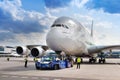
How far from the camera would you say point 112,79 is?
16.7 m

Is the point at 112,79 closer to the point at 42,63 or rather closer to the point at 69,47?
the point at 42,63

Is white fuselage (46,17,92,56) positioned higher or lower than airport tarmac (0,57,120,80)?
higher

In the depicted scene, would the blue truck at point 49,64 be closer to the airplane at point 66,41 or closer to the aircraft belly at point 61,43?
the aircraft belly at point 61,43

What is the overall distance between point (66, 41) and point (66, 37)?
1.53ft

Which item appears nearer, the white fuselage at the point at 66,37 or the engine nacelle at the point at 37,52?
the white fuselage at the point at 66,37

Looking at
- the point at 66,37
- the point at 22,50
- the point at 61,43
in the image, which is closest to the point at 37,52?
the point at 22,50

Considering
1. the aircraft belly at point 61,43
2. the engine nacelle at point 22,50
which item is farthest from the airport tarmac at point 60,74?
the engine nacelle at point 22,50

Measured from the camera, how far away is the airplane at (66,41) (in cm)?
3006

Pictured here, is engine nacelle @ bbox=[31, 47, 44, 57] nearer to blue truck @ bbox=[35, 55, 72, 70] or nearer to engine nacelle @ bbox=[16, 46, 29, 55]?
engine nacelle @ bbox=[16, 46, 29, 55]

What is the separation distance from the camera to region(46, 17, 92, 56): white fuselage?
29938 millimetres

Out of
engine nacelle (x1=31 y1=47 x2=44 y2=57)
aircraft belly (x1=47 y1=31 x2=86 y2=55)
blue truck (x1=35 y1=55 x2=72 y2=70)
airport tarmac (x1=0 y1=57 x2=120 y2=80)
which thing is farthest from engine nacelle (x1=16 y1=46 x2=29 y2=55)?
airport tarmac (x1=0 y1=57 x2=120 y2=80)

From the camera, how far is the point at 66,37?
31.1 meters

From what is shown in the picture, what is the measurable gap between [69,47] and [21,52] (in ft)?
31.2

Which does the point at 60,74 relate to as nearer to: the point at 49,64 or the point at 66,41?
the point at 49,64
